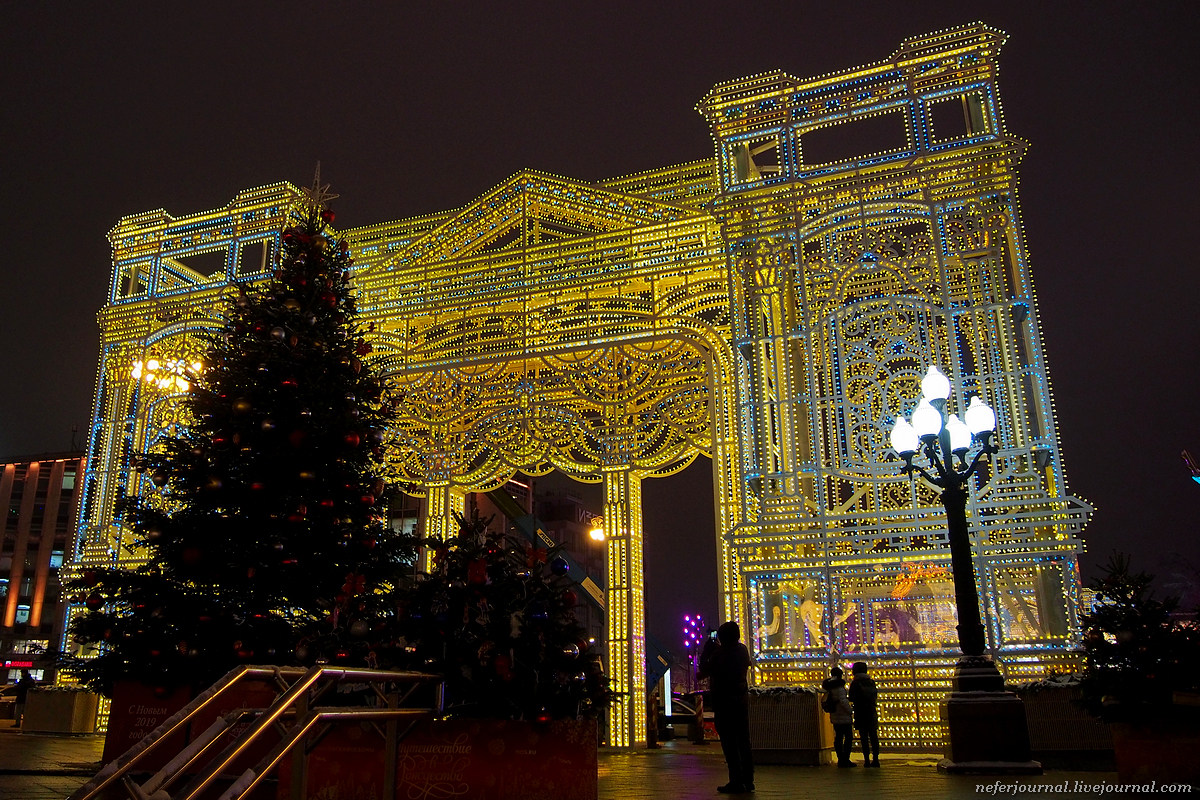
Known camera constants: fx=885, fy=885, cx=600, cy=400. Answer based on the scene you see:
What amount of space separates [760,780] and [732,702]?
1211mm

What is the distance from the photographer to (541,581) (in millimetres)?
5832

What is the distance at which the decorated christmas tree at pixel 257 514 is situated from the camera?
8273 mm

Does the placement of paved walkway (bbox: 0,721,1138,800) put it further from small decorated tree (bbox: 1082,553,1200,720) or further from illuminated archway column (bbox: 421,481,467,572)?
illuminated archway column (bbox: 421,481,467,572)

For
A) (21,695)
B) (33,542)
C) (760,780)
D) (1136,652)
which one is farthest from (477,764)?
(33,542)

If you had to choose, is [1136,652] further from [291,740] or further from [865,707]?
[291,740]

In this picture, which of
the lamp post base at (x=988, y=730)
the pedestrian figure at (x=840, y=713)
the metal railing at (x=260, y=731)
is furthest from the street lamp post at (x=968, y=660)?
the metal railing at (x=260, y=731)

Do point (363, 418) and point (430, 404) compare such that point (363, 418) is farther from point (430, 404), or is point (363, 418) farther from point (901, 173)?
point (901, 173)

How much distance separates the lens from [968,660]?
6949mm

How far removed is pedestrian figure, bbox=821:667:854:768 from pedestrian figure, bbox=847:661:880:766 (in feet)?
0.32

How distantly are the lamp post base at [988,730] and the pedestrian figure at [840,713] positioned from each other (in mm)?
2050

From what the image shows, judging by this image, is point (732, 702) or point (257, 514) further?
point (257, 514)

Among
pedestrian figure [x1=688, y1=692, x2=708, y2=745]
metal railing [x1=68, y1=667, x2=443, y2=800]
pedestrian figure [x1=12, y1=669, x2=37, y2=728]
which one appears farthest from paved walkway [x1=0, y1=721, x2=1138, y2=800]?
pedestrian figure [x1=688, y1=692, x2=708, y2=745]

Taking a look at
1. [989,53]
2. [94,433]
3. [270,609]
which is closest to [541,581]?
[270,609]

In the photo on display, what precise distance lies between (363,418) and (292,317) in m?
1.35
